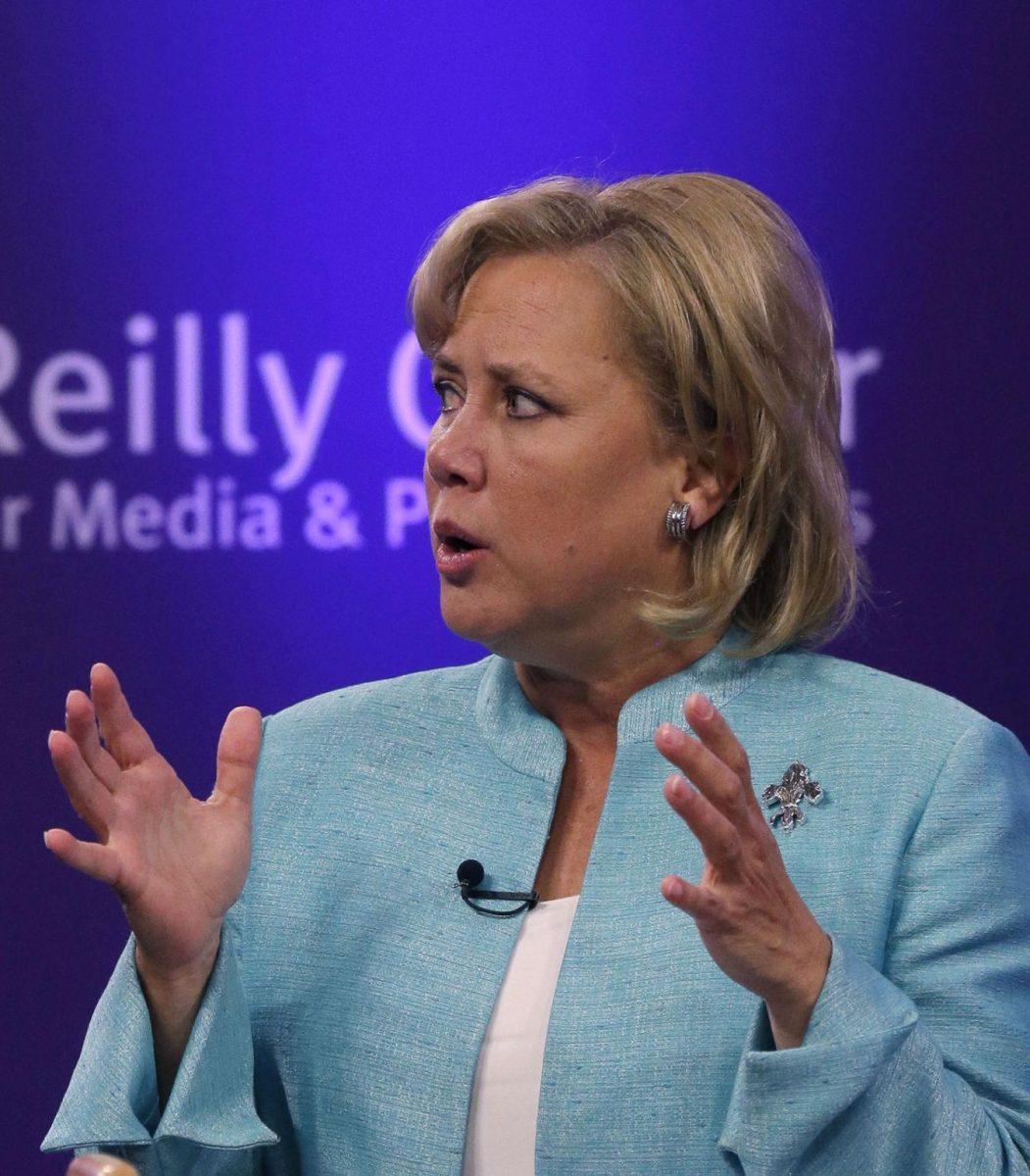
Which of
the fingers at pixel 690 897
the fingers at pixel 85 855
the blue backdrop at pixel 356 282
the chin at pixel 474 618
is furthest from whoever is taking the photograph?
the blue backdrop at pixel 356 282

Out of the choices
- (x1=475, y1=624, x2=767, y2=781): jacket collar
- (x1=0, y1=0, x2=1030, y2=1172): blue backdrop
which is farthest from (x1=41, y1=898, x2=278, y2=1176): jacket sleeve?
(x1=0, y1=0, x2=1030, y2=1172): blue backdrop

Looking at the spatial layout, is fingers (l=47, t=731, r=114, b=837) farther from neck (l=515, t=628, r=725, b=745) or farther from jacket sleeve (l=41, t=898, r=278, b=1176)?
neck (l=515, t=628, r=725, b=745)

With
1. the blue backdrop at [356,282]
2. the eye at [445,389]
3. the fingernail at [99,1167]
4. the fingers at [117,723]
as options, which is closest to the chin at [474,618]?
the eye at [445,389]

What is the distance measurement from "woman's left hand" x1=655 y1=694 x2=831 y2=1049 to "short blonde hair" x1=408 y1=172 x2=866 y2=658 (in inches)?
17.7

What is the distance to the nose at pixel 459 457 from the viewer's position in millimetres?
1839

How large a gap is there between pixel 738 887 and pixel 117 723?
55cm

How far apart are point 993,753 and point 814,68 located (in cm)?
148

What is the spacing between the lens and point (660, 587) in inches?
75.9

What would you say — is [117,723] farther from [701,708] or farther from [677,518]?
[677,518]

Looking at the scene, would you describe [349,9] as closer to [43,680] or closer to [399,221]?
[399,221]

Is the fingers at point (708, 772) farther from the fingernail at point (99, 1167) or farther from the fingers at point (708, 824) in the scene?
the fingernail at point (99, 1167)

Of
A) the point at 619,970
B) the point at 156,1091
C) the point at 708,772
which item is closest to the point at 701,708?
the point at 708,772

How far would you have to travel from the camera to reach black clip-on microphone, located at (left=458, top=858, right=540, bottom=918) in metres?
1.79

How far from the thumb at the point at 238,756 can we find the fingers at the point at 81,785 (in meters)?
0.12
